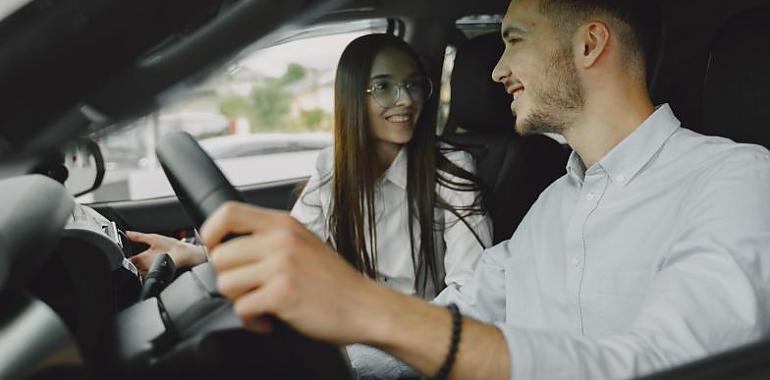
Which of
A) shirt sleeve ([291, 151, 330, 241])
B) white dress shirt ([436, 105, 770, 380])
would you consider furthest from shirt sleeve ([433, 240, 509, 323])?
shirt sleeve ([291, 151, 330, 241])

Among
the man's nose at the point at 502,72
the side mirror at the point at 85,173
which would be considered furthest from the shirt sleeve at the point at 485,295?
the side mirror at the point at 85,173

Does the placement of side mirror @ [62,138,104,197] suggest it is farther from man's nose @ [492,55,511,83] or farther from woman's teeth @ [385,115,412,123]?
man's nose @ [492,55,511,83]

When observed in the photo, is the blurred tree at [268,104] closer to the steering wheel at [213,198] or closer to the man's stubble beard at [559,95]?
the man's stubble beard at [559,95]

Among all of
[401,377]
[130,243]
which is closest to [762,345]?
[401,377]

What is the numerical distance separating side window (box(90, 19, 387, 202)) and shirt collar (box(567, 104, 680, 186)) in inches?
38.8

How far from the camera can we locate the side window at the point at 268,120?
8.57 ft

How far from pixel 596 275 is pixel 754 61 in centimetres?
63

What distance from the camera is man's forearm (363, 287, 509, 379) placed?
84cm

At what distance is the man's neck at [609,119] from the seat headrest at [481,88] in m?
0.89

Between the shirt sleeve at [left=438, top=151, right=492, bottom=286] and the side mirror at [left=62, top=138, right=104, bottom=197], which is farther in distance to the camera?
the shirt sleeve at [left=438, top=151, right=492, bottom=286]

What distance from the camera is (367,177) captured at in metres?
2.36

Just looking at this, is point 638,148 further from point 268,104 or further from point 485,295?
point 268,104

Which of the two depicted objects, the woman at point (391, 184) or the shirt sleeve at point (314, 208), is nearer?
the woman at point (391, 184)

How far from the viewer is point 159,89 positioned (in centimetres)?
110
